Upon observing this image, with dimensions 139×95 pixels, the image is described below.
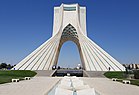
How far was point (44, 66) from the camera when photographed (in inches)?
1025

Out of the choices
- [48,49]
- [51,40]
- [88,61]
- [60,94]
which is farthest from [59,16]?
[60,94]

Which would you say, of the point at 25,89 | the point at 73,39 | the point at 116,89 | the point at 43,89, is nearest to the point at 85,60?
the point at 73,39

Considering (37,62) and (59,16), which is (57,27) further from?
(37,62)

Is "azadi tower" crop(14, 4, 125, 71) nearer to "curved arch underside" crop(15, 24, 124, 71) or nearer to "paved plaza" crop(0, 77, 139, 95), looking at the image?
"curved arch underside" crop(15, 24, 124, 71)

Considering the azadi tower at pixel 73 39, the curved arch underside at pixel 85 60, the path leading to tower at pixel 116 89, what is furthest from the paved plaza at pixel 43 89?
the azadi tower at pixel 73 39

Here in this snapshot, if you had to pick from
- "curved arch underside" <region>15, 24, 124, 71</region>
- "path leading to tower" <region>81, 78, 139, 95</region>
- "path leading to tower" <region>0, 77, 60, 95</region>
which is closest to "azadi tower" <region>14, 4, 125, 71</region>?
"curved arch underside" <region>15, 24, 124, 71</region>

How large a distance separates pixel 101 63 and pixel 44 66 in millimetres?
7022

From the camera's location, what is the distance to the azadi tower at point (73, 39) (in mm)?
25766

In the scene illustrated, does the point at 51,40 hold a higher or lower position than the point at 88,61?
higher


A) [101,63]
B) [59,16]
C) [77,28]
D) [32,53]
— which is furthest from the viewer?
[59,16]

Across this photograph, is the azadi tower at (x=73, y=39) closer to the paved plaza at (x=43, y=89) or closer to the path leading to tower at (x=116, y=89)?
the path leading to tower at (x=116, y=89)

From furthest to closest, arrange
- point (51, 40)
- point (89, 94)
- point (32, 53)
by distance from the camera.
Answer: point (51, 40) → point (32, 53) → point (89, 94)

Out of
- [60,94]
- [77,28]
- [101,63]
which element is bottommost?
[60,94]

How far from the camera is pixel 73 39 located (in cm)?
3847
